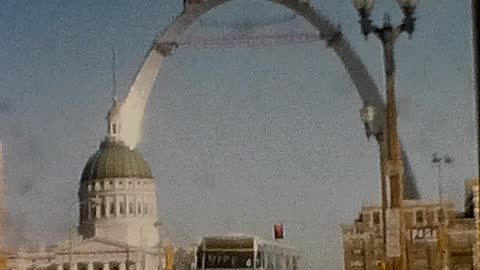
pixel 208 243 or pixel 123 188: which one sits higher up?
pixel 123 188

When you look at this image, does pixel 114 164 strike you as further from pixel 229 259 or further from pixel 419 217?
pixel 229 259

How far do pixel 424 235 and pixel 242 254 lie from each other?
3845 millimetres

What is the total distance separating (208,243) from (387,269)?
5.23 metres

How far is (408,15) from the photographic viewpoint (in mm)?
5000

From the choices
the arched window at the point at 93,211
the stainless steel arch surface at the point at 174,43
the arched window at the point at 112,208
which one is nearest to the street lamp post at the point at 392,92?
the stainless steel arch surface at the point at 174,43

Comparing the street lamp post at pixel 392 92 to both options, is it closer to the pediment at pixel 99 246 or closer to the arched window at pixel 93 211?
the pediment at pixel 99 246

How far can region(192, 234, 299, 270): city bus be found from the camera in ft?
33.7

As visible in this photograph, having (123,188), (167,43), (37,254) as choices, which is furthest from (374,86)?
(123,188)

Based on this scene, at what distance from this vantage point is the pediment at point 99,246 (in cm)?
1888

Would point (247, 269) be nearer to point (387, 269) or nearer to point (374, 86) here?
point (374, 86)

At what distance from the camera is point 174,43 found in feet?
45.5

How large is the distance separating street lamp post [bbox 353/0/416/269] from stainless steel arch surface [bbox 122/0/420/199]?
84.2 inches

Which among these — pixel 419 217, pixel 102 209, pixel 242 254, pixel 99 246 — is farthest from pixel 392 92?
pixel 102 209

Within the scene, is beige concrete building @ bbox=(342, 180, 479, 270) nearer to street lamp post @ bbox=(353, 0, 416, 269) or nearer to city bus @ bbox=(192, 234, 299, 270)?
city bus @ bbox=(192, 234, 299, 270)
